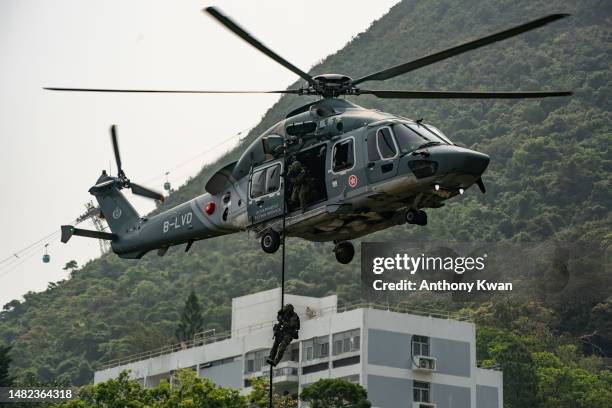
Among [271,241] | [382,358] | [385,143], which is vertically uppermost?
[382,358]

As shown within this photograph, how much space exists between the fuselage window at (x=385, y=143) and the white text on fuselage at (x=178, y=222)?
8230mm

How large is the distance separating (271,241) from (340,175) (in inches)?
114

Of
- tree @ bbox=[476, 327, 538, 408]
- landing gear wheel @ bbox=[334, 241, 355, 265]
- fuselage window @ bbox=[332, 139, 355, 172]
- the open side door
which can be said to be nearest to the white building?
tree @ bbox=[476, 327, 538, 408]

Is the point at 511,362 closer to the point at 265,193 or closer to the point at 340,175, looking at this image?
the point at 265,193

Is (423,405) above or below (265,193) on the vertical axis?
above

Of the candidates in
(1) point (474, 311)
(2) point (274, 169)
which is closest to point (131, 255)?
(2) point (274, 169)

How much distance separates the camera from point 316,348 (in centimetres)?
10488

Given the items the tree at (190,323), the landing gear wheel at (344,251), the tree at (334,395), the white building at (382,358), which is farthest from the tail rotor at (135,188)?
the tree at (190,323)

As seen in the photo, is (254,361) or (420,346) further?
(254,361)

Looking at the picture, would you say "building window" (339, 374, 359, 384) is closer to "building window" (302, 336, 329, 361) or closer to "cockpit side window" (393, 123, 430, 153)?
"building window" (302, 336, 329, 361)

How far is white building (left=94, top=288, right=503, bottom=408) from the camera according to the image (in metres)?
100

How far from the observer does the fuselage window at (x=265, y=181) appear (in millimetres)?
36719

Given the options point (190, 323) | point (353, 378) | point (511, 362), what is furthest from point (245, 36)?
point (190, 323)

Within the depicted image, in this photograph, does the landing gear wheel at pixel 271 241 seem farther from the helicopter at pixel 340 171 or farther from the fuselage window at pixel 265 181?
the fuselage window at pixel 265 181
